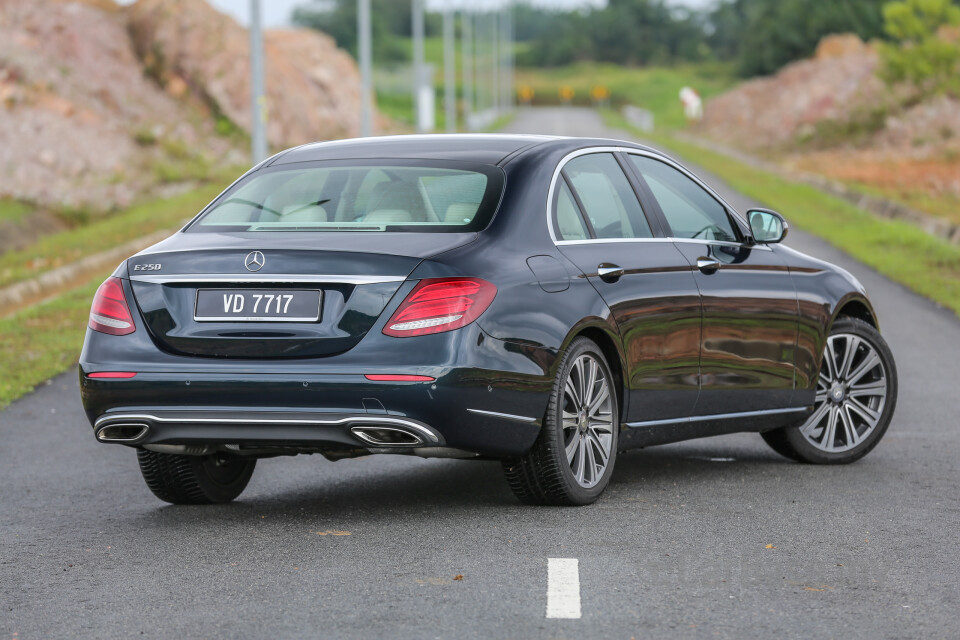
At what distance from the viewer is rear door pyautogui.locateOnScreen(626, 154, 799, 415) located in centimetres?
777

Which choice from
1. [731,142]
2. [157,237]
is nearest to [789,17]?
[731,142]

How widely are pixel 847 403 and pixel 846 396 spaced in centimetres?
4

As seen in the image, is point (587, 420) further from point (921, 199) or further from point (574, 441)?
point (921, 199)

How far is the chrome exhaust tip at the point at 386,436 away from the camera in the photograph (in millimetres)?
6244

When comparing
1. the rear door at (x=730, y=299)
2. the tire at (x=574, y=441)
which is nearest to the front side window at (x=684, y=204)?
the rear door at (x=730, y=299)

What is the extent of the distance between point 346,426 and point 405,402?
247mm

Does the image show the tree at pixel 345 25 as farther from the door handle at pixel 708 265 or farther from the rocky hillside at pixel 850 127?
the door handle at pixel 708 265

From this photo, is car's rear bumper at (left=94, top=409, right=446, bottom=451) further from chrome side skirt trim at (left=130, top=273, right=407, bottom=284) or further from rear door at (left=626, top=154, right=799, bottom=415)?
rear door at (left=626, top=154, right=799, bottom=415)

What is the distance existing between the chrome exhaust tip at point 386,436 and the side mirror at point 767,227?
2599mm

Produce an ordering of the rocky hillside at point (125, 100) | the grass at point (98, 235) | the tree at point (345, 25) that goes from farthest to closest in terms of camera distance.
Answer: the tree at point (345, 25) → the rocky hillside at point (125, 100) → the grass at point (98, 235)

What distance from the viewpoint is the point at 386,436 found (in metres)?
6.29

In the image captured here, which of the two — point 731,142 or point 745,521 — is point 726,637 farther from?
point 731,142

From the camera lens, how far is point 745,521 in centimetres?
678

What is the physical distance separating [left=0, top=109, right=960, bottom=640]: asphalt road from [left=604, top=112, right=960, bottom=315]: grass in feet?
28.4
